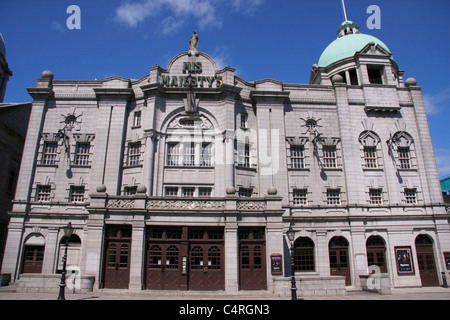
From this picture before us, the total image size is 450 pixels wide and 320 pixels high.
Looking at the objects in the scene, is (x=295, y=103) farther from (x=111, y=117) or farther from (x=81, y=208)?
(x=81, y=208)

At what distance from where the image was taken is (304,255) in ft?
88.1

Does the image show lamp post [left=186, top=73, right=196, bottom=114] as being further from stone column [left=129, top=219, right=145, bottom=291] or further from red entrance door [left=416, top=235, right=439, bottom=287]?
red entrance door [left=416, top=235, right=439, bottom=287]

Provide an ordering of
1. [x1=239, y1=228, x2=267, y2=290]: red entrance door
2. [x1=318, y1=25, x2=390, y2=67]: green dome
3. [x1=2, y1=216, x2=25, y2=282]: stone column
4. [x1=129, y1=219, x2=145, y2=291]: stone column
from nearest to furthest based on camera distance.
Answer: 1. [x1=129, y1=219, x2=145, y2=291]: stone column
2. [x1=239, y1=228, x2=267, y2=290]: red entrance door
3. [x1=2, y1=216, x2=25, y2=282]: stone column
4. [x1=318, y1=25, x2=390, y2=67]: green dome

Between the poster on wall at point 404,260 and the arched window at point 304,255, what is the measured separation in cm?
760

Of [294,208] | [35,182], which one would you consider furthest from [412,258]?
[35,182]

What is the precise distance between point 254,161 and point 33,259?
21332mm

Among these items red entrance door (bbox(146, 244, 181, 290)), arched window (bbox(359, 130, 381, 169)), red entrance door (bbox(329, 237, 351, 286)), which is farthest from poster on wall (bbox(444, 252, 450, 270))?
red entrance door (bbox(146, 244, 181, 290))

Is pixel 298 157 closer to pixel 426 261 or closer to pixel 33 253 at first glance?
pixel 426 261

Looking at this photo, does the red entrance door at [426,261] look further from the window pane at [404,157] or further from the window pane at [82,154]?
the window pane at [82,154]

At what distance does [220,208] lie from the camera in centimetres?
2214

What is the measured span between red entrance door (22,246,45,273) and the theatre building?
0.28 feet

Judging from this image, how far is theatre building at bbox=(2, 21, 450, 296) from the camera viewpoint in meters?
26.9

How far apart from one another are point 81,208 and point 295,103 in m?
23.0
